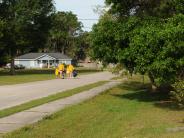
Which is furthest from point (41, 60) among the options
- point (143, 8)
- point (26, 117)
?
point (26, 117)

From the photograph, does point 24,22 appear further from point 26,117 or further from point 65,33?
point 65,33

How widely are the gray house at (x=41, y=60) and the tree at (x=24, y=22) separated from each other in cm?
5726

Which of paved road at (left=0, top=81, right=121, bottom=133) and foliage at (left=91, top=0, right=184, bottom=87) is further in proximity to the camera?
foliage at (left=91, top=0, right=184, bottom=87)

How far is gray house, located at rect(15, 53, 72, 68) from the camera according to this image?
423ft

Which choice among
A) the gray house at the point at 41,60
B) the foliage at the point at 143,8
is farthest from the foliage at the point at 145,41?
the gray house at the point at 41,60

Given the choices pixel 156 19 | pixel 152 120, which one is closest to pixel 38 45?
pixel 156 19

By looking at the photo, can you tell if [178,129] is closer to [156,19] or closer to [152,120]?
[152,120]

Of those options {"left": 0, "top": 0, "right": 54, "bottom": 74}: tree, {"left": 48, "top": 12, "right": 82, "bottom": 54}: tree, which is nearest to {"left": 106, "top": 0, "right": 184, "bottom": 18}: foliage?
{"left": 0, "top": 0, "right": 54, "bottom": 74}: tree

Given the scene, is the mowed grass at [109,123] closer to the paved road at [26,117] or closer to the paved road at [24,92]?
the paved road at [26,117]

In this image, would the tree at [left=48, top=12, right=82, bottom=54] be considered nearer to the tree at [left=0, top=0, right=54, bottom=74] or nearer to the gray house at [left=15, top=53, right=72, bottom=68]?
the gray house at [left=15, top=53, right=72, bottom=68]

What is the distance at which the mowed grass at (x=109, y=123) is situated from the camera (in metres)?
12.0

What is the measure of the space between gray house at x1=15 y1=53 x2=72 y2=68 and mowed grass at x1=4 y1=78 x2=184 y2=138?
109897mm

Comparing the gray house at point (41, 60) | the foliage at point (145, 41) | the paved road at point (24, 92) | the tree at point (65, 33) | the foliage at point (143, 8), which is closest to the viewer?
the foliage at point (145, 41)

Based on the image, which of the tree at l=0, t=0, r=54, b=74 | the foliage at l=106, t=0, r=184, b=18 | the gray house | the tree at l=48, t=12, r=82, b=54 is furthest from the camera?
the tree at l=48, t=12, r=82, b=54
